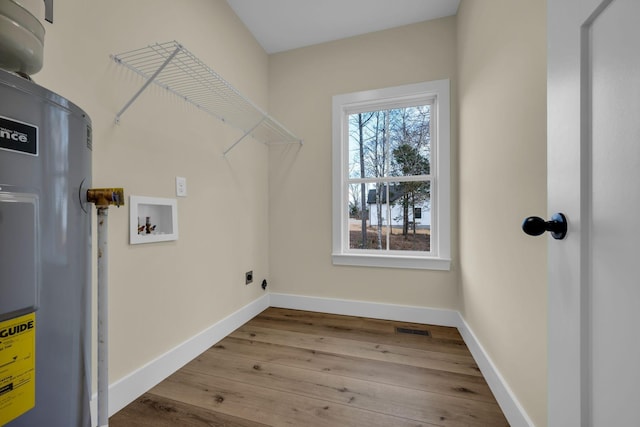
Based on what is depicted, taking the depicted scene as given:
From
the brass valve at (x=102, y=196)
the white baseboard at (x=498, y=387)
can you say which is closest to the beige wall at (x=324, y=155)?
the white baseboard at (x=498, y=387)

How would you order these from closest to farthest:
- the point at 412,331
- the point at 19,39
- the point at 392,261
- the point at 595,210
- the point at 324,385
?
the point at 595,210 < the point at 19,39 < the point at 324,385 < the point at 412,331 < the point at 392,261

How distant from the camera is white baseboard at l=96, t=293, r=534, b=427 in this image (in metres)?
1.23

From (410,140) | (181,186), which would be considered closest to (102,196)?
(181,186)

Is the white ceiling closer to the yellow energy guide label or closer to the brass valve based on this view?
the brass valve

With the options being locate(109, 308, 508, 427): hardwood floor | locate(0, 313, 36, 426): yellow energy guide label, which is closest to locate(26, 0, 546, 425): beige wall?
locate(109, 308, 508, 427): hardwood floor

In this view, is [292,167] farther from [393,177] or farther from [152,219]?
[152,219]

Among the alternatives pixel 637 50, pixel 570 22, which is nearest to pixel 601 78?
pixel 637 50

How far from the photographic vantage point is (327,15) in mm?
2193

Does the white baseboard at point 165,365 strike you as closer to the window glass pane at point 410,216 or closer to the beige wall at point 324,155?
the beige wall at point 324,155

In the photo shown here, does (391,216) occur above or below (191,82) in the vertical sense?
below

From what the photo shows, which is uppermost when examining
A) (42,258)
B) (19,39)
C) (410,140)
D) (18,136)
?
(410,140)

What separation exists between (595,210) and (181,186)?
178 centimetres

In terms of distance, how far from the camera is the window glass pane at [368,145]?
250 cm

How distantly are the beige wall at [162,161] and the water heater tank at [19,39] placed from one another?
1.38 feet
